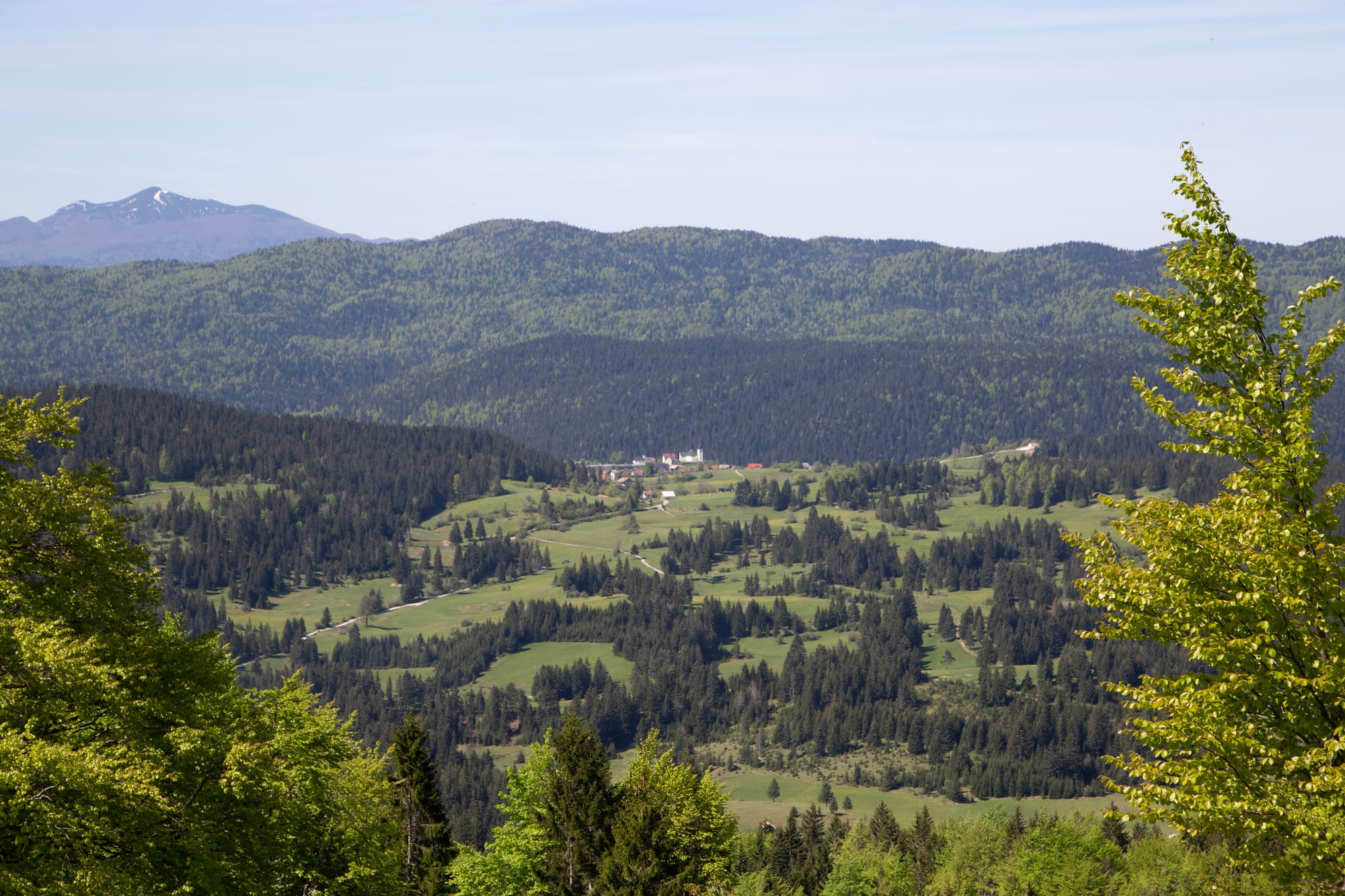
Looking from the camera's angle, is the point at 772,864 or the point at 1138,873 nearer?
the point at 1138,873

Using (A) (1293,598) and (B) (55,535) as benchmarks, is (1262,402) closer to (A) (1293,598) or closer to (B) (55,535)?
(A) (1293,598)

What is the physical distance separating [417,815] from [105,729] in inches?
1266

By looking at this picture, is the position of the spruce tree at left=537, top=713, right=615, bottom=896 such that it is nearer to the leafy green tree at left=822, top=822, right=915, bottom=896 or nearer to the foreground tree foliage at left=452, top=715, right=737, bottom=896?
the foreground tree foliage at left=452, top=715, right=737, bottom=896

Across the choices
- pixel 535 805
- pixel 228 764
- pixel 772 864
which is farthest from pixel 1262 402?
pixel 772 864

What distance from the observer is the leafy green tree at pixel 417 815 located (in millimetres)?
63406

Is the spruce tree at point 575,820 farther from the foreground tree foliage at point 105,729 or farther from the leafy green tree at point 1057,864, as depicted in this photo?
the leafy green tree at point 1057,864

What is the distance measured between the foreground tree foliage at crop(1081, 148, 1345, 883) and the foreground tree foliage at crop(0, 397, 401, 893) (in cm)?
2229

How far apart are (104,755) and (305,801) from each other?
50.1 feet

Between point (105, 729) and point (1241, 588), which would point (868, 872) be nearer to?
point (105, 729)

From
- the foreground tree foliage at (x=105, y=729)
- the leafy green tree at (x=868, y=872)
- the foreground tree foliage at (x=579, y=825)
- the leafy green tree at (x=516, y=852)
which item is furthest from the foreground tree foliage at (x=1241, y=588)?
the leafy green tree at (x=868, y=872)

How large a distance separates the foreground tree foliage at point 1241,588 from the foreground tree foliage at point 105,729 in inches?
877

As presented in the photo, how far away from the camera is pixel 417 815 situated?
64000 millimetres

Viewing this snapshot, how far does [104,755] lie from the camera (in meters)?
31.4

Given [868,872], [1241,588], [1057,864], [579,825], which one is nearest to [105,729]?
[1241,588]
